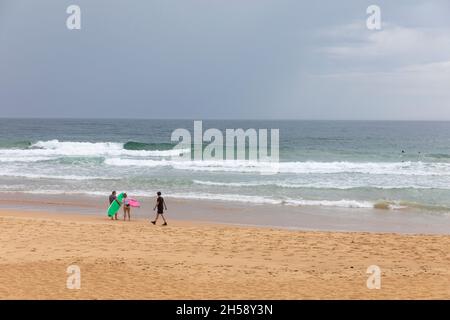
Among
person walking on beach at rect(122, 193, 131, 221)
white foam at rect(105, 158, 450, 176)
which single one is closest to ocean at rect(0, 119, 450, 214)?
white foam at rect(105, 158, 450, 176)

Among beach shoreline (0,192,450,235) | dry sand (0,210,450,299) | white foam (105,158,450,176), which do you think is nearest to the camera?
dry sand (0,210,450,299)

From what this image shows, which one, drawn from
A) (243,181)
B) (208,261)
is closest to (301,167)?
(243,181)

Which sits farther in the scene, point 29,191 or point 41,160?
point 41,160

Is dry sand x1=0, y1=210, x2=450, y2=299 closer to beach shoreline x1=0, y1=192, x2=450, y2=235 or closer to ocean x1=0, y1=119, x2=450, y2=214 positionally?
beach shoreline x1=0, y1=192, x2=450, y2=235

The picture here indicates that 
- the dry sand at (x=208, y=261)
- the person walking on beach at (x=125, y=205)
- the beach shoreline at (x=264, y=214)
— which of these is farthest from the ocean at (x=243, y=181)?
the dry sand at (x=208, y=261)

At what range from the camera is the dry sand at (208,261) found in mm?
8062

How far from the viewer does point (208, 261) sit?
33.4 feet

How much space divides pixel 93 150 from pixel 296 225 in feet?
110

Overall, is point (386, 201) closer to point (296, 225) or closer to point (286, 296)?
point (296, 225)

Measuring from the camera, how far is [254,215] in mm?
16812

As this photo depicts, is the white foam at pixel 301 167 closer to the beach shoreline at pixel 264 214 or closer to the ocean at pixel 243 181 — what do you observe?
the ocean at pixel 243 181

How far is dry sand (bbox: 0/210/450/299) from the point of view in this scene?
8062 mm

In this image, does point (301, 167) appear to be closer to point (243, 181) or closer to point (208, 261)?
point (243, 181)
